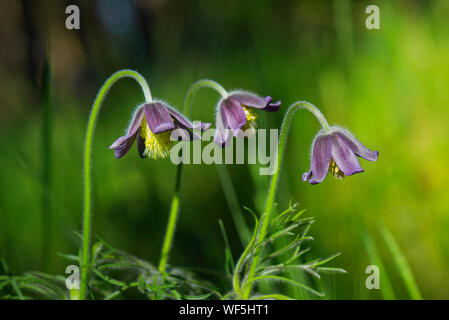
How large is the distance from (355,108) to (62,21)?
298 centimetres

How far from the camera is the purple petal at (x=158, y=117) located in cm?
104

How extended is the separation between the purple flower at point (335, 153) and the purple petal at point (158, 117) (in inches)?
12.8

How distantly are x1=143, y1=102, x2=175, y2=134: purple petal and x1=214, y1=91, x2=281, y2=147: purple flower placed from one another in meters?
0.12

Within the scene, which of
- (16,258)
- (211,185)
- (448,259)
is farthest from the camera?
(211,185)

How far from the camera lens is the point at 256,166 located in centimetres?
158

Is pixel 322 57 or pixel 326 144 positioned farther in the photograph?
pixel 322 57

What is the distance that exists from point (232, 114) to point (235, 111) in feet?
0.03

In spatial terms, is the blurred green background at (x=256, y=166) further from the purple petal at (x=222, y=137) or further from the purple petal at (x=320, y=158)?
the purple petal at (x=222, y=137)

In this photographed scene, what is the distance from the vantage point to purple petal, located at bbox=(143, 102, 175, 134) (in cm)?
104
